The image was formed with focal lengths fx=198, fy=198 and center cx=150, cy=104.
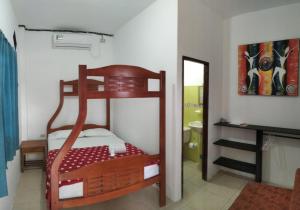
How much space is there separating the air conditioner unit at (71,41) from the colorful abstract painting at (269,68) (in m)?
2.77

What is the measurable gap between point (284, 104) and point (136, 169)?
2.28 m

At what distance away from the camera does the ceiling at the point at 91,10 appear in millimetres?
2686

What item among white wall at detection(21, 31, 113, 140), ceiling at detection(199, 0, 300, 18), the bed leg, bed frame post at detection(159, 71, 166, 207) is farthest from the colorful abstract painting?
white wall at detection(21, 31, 113, 140)

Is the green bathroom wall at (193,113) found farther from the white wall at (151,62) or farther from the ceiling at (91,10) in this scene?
the ceiling at (91,10)

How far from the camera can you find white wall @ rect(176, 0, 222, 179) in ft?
7.96

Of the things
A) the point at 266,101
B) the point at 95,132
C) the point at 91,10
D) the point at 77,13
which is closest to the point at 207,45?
the point at 266,101

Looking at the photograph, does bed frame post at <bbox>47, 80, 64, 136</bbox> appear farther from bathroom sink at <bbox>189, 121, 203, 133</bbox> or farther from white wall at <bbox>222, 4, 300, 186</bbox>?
white wall at <bbox>222, 4, 300, 186</bbox>

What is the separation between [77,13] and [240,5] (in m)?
2.42

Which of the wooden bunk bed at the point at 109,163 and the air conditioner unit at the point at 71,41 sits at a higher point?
the air conditioner unit at the point at 71,41

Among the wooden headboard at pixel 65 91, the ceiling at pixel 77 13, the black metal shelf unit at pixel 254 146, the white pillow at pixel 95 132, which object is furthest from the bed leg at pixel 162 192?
the ceiling at pixel 77 13

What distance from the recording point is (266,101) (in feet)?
9.74

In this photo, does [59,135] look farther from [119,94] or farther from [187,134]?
[187,134]

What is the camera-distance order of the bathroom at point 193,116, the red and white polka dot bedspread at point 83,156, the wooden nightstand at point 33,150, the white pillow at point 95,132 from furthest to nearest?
the bathroom at point 193,116 < the white pillow at point 95,132 < the wooden nightstand at point 33,150 < the red and white polka dot bedspread at point 83,156

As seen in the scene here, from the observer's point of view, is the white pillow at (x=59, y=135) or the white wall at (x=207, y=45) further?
the white pillow at (x=59, y=135)
